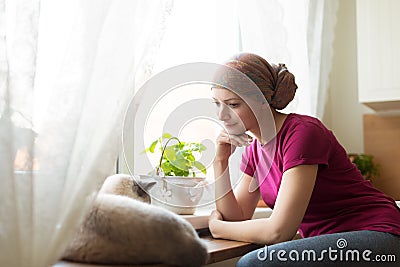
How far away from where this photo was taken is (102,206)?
118 centimetres

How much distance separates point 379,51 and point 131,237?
1982 mm

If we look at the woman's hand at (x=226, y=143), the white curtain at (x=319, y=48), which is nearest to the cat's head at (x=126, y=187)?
the woman's hand at (x=226, y=143)

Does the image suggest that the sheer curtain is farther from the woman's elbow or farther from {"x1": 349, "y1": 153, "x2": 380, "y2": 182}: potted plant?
{"x1": 349, "y1": 153, "x2": 380, "y2": 182}: potted plant

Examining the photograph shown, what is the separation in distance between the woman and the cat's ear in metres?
0.23

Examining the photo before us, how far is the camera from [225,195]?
1741 millimetres

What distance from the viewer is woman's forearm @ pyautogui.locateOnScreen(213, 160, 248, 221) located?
5.68 feet

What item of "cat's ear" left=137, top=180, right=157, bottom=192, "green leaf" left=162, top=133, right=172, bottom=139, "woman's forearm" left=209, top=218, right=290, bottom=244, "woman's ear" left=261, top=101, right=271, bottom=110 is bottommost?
"woman's forearm" left=209, top=218, right=290, bottom=244

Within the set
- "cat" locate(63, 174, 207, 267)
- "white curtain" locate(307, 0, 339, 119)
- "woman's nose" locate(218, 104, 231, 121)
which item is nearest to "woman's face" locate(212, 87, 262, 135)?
"woman's nose" locate(218, 104, 231, 121)

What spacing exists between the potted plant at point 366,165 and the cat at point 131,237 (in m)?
1.78

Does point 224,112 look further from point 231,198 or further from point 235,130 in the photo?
point 231,198

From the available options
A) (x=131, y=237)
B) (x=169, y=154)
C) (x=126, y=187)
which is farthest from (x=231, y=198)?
(x=131, y=237)

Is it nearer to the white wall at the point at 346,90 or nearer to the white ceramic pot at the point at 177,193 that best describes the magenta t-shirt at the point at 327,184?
the white ceramic pot at the point at 177,193

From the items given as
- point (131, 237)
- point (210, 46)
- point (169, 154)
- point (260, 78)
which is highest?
point (210, 46)

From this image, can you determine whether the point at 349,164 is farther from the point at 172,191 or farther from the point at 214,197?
the point at 172,191
